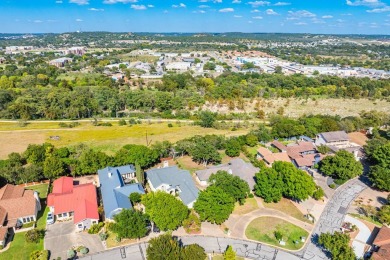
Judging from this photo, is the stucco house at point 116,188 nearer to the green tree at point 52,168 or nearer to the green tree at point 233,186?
the green tree at point 52,168

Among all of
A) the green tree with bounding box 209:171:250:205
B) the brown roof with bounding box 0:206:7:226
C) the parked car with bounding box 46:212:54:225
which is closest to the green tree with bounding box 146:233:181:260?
the green tree with bounding box 209:171:250:205

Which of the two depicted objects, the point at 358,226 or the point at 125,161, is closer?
the point at 358,226

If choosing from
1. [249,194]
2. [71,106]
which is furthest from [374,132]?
[71,106]

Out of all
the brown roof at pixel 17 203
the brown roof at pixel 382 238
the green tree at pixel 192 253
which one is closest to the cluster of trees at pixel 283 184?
the brown roof at pixel 382 238

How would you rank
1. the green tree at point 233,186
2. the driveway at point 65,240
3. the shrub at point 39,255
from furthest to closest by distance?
the green tree at point 233,186 → the driveway at point 65,240 → the shrub at point 39,255

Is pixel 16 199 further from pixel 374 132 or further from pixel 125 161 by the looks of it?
pixel 374 132

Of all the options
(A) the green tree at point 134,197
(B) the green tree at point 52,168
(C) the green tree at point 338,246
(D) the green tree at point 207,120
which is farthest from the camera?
(D) the green tree at point 207,120
